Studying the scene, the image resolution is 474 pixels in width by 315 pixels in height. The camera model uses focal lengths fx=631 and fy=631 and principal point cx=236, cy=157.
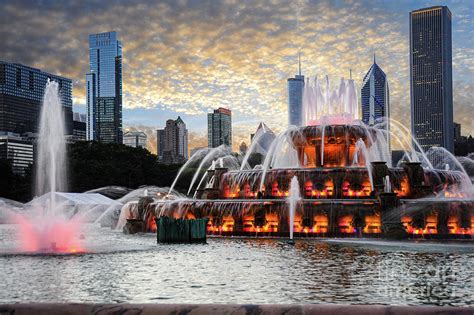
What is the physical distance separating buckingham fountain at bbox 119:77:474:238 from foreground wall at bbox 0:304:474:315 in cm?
2930

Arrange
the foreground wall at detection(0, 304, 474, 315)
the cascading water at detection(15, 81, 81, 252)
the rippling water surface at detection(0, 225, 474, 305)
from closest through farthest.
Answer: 1. the foreground wall at detection(0, 304, 474, 315)
2. the rippling water surface at detection(0, 225, 474, 305)
3. the cascading water at detection(15, 81, 81, 252)

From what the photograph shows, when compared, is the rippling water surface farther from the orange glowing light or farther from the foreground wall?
the orange glowing light

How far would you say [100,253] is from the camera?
24.9 m

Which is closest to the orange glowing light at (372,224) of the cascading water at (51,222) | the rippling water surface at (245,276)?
the rippling water surface at (245,276)

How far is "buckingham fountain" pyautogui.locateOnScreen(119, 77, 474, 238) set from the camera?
34844 millimetres

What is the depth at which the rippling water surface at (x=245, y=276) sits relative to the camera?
13469mm

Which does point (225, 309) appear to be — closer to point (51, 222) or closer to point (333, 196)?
point (51, 222)

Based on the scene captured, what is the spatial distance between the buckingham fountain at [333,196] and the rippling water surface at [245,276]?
8.29 meters

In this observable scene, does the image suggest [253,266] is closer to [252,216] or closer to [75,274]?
[75,274]

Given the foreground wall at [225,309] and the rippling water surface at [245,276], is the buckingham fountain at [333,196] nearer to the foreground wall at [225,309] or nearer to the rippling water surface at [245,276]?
the rippling water surface at [245,276]

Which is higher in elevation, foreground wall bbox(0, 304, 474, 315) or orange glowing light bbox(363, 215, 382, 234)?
foreground wall bbox(0, 304, 474, 315)

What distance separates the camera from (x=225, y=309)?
5906 mm

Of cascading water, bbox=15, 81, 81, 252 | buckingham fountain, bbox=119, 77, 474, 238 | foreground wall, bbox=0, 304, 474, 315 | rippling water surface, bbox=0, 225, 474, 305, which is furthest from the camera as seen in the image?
buckingham fountain, bbox=119, 77, 474, 238

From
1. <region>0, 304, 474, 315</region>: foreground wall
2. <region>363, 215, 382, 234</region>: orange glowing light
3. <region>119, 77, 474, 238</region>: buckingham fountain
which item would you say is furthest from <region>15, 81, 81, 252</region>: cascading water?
<region>0, 304, 474, 315</region>: foreground wall
